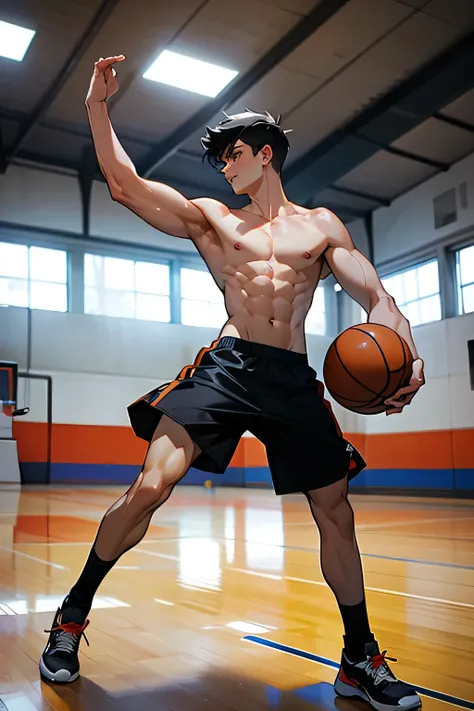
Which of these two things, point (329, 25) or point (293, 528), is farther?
point (329, 25)

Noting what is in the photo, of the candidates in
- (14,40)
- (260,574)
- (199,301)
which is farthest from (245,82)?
(260,574)

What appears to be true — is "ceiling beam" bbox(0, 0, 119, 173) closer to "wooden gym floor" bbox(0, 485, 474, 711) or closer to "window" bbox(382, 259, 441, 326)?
"window" bbox(382, 259, 441, 326)

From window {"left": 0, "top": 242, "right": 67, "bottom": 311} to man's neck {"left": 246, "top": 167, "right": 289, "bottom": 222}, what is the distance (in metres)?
9.75

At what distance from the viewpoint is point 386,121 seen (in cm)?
982

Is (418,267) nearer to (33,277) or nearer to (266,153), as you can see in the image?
(33,277)

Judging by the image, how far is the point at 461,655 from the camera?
1.84m

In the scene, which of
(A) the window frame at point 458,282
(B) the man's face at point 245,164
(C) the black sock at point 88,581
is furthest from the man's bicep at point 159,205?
(A) the window frame at point 458,282

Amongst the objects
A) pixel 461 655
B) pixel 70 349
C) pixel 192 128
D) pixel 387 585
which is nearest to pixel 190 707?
pixel 461 655

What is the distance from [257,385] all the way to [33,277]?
33.5 ft

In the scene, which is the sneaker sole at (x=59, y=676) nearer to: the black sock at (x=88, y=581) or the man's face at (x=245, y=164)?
the black sock at (x=88, y=581)

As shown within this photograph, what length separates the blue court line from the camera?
58.8 inches

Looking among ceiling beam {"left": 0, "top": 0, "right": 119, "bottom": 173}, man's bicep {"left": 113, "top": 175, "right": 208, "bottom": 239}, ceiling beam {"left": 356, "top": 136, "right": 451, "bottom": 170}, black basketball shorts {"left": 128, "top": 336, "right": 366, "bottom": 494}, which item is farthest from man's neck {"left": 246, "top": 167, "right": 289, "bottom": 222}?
ceiling beam {"left": 356, "top": 136, "right": 451, "bottom": 170}

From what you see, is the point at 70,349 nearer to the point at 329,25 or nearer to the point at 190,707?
the point at 329,25

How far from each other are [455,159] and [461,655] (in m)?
10.1
